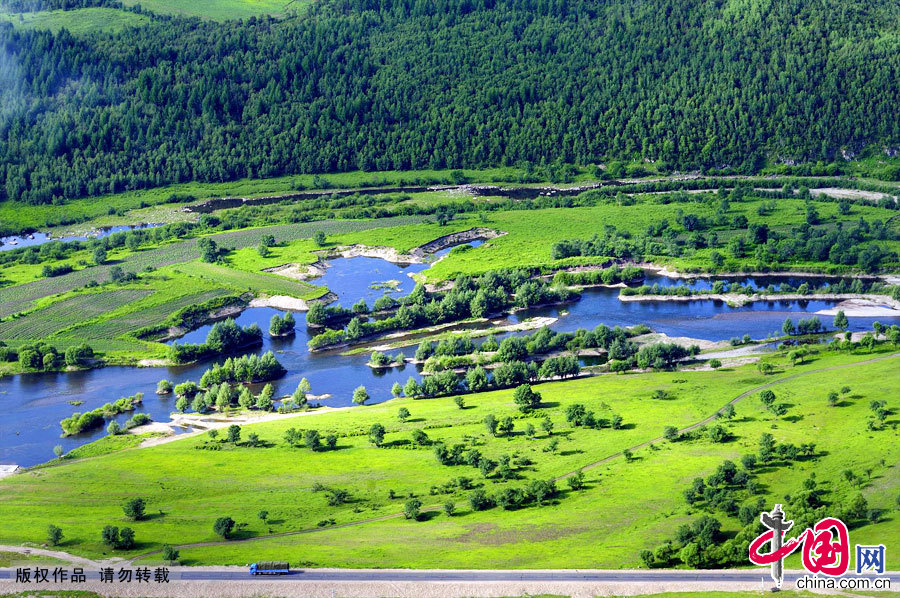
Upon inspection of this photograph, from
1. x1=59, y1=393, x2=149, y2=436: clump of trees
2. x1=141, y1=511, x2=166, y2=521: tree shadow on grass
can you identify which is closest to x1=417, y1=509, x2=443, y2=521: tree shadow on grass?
x1=141, y1=511, x2=166, y2=521: tree shadow on grass

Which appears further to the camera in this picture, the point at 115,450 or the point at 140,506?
the point at 115,450

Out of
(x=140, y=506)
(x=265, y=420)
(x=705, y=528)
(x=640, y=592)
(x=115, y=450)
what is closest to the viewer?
(x=640, y=592)

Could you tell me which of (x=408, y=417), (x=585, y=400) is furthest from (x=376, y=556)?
(x=585, y=400)

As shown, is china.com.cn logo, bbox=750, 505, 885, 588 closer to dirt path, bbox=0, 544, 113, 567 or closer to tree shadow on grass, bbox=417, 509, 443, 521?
tree shadow on grass, bbox=417, 509, 443, 521

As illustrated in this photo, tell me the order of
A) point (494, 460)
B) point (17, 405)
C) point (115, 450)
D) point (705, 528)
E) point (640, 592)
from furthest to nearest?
point (17, 405)
point (115, 450)
point (494, 460)
point (705, 528)
point (640, 592)

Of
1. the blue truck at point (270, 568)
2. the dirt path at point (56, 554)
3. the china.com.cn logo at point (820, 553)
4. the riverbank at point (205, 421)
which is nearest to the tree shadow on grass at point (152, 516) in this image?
the dirt path at point (56, 554)

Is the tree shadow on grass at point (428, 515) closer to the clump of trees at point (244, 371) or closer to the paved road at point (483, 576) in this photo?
the paved road at point (483, 576)

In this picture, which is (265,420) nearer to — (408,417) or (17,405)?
(408,417)

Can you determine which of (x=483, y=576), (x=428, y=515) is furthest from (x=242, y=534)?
(x=483, y=576)
